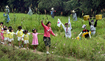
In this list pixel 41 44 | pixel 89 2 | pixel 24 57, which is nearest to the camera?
pixel 24 57

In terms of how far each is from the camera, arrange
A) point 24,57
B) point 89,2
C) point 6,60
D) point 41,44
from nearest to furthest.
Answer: point 6,60, point 24,57, point 41,44, point 89,2

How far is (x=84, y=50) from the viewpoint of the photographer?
5.60 metres

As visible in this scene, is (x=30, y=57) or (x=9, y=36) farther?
(x=9, y=36)

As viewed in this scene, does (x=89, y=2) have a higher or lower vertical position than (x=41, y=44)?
higher

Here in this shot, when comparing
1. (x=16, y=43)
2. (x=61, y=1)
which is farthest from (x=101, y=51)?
(x=61, y=1)

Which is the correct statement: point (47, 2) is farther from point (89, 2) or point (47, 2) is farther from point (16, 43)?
point (16, 43)

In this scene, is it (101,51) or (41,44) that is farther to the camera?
Result: (41,44)

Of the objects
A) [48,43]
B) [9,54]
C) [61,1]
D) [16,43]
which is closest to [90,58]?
[48,43]

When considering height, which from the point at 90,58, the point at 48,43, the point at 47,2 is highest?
the point at 47,2

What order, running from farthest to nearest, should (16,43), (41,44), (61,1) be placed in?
(61,1)
(16,43)
(41,44)

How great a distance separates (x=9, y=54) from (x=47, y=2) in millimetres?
19074

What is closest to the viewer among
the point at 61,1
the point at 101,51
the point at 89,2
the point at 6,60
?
the point at 6,60

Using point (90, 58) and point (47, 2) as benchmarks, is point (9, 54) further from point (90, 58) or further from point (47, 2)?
point (47, 2)

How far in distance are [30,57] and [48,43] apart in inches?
44.3
